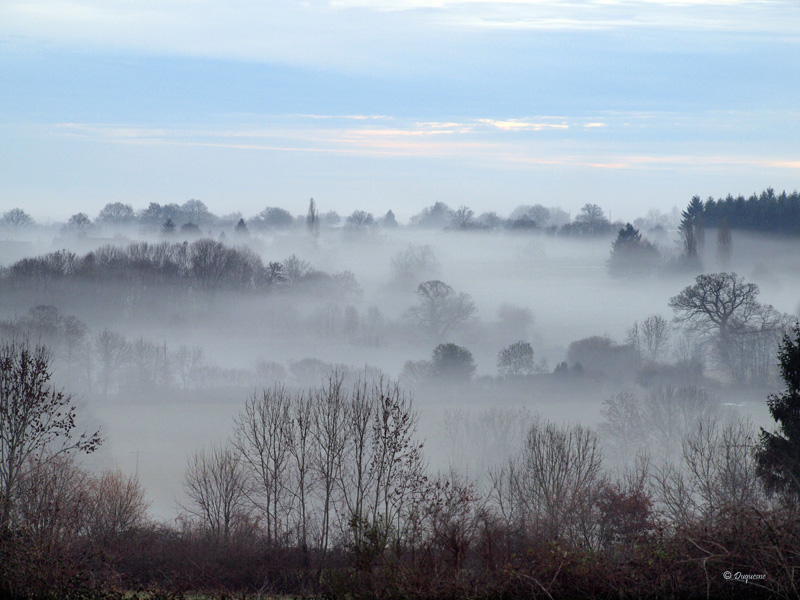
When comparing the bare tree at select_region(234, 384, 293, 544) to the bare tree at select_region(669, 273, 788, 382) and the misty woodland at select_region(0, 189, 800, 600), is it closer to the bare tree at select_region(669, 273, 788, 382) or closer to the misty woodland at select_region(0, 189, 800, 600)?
the misty woodland at select_region(0, 189, 800, 600)

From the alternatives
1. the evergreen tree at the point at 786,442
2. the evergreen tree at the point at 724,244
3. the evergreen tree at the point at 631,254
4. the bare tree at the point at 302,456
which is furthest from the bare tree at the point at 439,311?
the evergreen tree at the point at 786,442

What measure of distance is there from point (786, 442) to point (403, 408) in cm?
4541

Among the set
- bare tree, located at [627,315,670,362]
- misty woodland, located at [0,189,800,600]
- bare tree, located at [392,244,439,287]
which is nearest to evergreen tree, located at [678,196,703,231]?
misty woodland, located at [0,189,800,600]

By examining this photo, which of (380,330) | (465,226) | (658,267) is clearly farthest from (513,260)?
(380,330)

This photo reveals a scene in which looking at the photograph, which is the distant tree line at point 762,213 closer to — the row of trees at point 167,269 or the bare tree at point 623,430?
the bare tree at point 623,430

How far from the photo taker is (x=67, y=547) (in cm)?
1400

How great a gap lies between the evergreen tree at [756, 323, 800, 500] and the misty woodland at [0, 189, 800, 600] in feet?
0.27

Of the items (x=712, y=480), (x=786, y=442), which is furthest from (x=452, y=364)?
(x=786, y=442)

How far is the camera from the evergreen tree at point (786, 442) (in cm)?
1981

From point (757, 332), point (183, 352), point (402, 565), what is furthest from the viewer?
point (183, 352)

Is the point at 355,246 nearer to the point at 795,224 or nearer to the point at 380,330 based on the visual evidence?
the point at 380,330

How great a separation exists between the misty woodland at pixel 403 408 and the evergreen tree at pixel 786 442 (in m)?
0.08

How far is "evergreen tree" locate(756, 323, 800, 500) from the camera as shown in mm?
19812

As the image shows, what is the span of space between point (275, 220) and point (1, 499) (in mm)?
163162
